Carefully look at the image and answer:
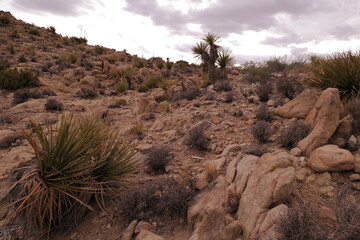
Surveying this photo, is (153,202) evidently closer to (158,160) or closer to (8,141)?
(158,160)

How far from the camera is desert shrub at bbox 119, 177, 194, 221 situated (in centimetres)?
322

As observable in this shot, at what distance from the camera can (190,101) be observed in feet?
28.5

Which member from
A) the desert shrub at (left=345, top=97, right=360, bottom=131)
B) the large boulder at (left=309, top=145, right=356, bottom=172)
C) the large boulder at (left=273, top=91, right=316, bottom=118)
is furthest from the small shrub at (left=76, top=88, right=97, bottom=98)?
the desert shrub at (left=345, top=97, right=360, bottom=131)

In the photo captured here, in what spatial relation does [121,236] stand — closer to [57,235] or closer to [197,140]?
[57,235]

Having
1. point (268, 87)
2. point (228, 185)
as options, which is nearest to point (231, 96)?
point (268, 87)

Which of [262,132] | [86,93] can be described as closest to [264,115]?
[262,132]

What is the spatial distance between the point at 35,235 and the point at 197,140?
11.4 feet

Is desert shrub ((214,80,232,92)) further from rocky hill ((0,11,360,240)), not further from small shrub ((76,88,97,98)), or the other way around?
small shrub ((76,88,97,98))

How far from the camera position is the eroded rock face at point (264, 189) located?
2.49 m

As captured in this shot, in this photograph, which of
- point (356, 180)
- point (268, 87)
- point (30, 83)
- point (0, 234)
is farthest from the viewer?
point (30, 83)

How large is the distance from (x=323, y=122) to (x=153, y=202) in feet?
11.0

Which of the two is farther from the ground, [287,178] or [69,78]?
[69,78]

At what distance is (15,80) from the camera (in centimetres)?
1245

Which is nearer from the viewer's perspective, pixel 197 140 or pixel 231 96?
pixel 197 140
